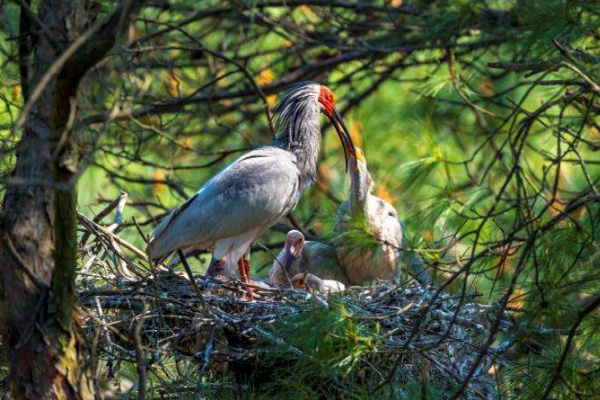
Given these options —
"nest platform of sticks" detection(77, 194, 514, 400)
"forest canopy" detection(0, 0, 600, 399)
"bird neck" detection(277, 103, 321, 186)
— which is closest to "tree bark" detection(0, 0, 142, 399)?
"forest canopy" detection(0, 0, 600, 399)

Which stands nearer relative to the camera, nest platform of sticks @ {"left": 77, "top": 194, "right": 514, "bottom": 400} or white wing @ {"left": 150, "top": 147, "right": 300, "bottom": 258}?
nest platform of sticks @ {"left": 77, "top": 194, "right": 514, "bottom": 400}

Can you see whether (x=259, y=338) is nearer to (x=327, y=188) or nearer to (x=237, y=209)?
(x=237, y=209)

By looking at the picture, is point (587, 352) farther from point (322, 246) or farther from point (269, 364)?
point (322, 246)

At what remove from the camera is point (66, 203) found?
291 cm

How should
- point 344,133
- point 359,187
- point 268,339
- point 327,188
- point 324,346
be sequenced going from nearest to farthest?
point 324,346
point 268,339
point 359,187
point 344,133
point 327,188

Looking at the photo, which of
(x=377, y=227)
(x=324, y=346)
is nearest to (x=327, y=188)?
(x=377, y=227)

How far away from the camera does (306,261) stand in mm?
6211

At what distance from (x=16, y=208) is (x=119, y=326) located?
161cm

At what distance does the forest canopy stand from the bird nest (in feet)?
0.10

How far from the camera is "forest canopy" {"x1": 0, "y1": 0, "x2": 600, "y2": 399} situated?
9.57 ft

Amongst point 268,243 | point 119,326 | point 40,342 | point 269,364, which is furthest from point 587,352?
point 268,243

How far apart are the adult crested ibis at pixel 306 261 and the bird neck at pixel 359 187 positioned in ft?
1.13

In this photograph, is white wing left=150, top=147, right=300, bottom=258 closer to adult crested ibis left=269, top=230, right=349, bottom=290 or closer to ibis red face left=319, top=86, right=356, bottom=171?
adult crested ibis left=269, top=230, right=349, bottom=290

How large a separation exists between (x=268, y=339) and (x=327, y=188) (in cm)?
456
